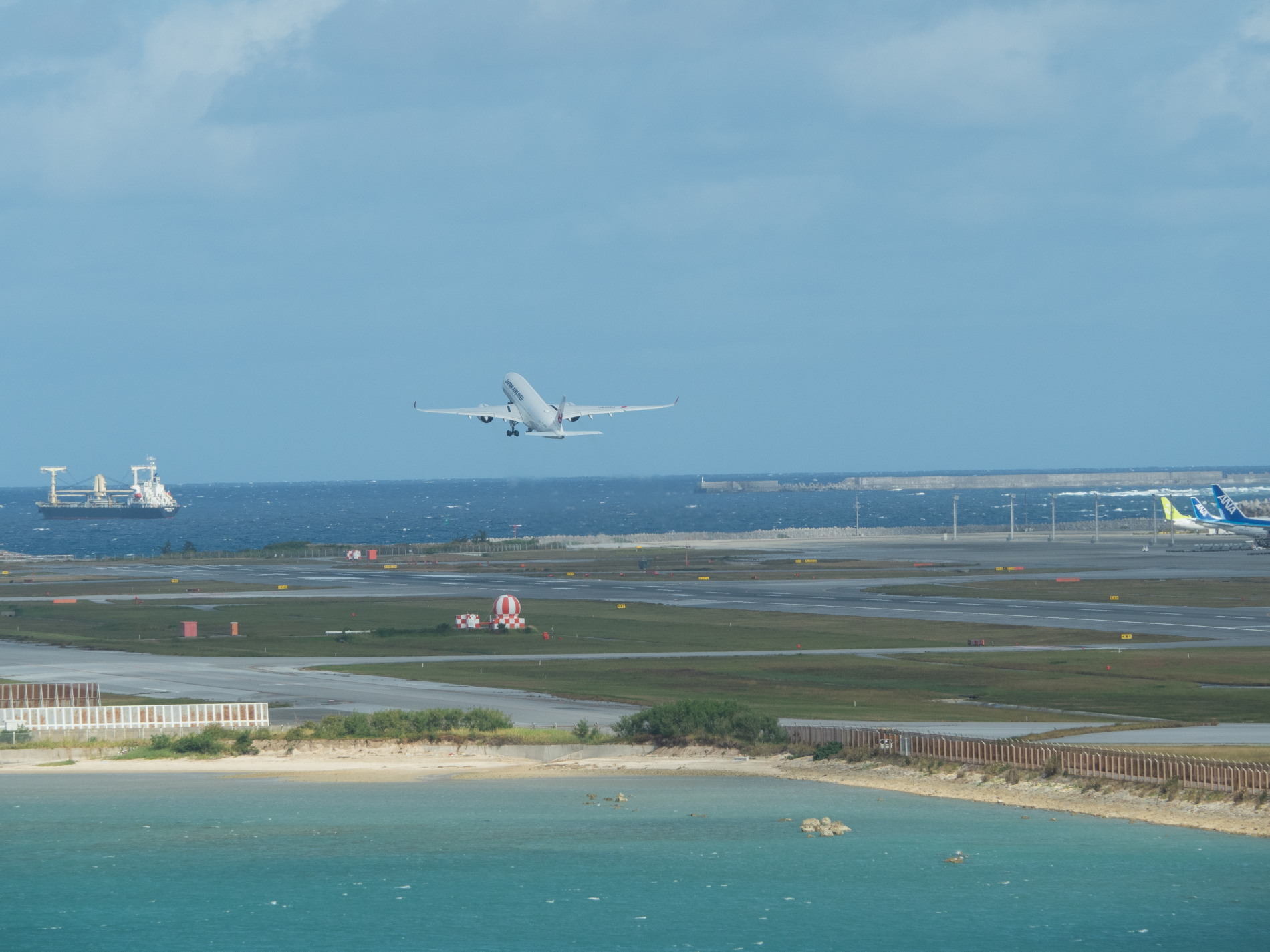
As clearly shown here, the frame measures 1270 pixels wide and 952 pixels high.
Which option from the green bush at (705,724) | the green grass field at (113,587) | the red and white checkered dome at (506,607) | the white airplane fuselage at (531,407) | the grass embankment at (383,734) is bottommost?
the green grass field at (113,587)

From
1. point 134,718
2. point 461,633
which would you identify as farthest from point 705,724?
point 461,633

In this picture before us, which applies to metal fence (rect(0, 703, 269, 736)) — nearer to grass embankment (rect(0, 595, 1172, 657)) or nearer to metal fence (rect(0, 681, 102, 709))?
metal fence (rect(0, 681, 102, 709))

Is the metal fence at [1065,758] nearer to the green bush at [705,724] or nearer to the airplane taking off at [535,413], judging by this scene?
the green bush at [705,724]

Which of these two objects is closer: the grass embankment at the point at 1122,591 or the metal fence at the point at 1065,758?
the metal fence at the point at 1065,758

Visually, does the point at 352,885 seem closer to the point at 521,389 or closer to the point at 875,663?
the point at 875,663

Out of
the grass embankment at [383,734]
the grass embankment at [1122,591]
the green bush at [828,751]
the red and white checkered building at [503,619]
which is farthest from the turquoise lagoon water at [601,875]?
the grass embankment at [1122,591]

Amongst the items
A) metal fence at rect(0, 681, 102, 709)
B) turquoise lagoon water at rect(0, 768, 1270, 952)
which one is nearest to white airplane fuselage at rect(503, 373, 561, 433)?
metal fence at rect(0, 681, 102, 709)

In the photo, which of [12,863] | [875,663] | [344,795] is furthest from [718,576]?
[12,863]
